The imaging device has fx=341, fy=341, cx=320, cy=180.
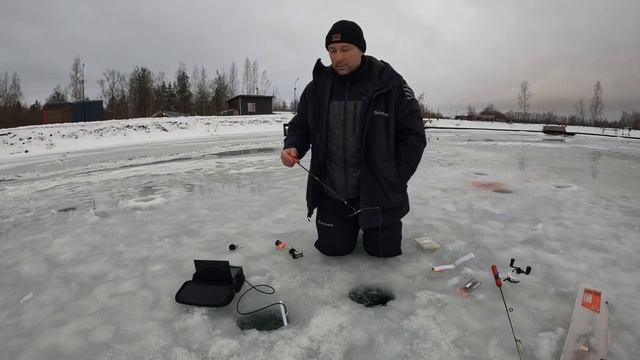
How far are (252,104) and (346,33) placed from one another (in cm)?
4225

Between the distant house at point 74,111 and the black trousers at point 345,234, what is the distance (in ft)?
125

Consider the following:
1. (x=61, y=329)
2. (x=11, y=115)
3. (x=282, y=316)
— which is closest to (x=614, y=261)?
(x=282, y=316)

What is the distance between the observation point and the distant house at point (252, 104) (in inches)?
1674

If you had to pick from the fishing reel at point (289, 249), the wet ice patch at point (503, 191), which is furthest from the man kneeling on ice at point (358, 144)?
the wet ice patch at point (503, 191)

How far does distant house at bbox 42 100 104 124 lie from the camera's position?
33.2 meters

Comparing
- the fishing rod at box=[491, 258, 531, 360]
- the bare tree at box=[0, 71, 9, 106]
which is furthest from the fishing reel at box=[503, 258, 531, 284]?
the bare tree at box=[0, 71, 9, 106]

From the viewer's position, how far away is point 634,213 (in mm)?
4359

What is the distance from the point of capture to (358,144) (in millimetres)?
2801

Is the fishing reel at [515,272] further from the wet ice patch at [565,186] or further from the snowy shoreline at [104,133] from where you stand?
the snowy shoreline at [104,133]

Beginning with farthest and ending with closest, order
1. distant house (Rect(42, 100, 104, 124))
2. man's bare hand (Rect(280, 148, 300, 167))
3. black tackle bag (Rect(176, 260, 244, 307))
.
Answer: distant house (Rect(42, 100, 104, 124)) < man's bare hand (Rect(280, 148, 300, 167)) < black tackle bag (Rect(176, 260, 244, 307))

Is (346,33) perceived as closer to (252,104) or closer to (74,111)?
(74,111)

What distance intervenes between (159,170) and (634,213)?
872 centimetres

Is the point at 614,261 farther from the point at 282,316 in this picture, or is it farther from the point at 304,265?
the point at 282,316

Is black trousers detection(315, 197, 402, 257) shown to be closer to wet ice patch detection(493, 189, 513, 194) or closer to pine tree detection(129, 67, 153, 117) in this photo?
wet ice patch detection(493, 189, 513, 194)
